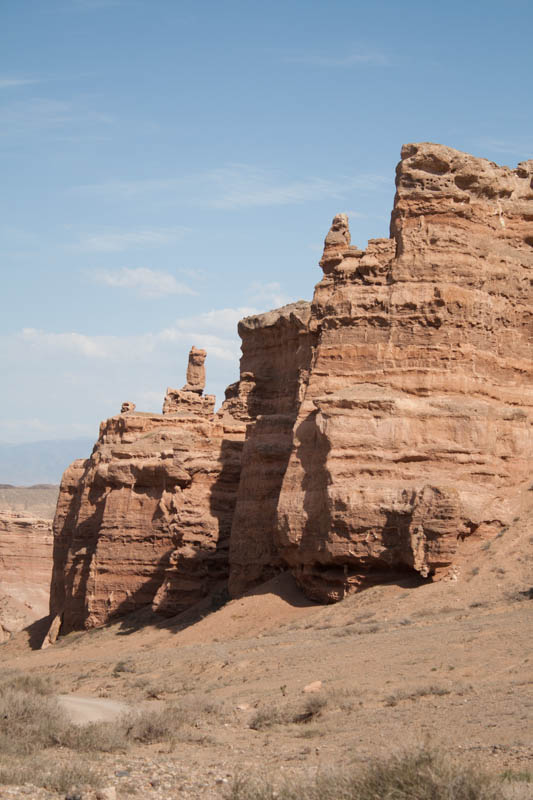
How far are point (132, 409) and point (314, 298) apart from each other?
1550 centimetres

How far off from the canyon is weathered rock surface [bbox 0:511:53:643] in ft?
85.4

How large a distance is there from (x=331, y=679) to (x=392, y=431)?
A: 8.79 metres

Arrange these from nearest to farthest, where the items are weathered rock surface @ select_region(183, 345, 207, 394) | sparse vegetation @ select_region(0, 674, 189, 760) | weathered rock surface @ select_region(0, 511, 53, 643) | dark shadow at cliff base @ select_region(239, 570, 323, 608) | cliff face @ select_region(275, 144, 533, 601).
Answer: sparse vegetation @ select_region(0, 674, 189, 760), cliff face @ select_region(275, 144, 533, 601), dark shadow at cliff base @ select_region(239, 570, 323, 608), weathered rock surface @ select_region(183, 345, 207, 394), weathered rock surface @ select_region(0, 511, 53, 643)

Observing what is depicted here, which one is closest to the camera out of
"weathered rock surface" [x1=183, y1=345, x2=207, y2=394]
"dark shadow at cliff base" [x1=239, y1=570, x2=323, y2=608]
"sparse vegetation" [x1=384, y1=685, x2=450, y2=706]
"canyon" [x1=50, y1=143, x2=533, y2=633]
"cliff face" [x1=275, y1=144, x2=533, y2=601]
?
"sparse vegetation" [x1=384, y1=685, x2=450, y2=706]

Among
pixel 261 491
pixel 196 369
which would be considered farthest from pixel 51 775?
pixel 196 369

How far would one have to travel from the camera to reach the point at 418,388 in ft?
87.6

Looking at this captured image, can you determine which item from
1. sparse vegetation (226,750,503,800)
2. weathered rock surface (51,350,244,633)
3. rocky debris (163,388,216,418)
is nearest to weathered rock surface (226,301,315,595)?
weathered rock surface (51,350,244,633)

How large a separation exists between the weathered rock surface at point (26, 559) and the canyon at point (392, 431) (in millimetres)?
26040

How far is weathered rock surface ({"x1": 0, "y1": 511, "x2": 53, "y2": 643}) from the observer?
60.0m

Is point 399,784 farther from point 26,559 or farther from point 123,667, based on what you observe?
point 26,559

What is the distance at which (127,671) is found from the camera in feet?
78.0

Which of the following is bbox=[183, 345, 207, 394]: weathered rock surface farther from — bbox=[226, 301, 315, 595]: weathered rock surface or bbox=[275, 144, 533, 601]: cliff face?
bbox=[275, 144, 533, 601]: cliff face

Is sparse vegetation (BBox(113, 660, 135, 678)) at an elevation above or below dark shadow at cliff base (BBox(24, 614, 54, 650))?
above

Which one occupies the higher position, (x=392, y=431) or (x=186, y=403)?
(x=186, y=403)
